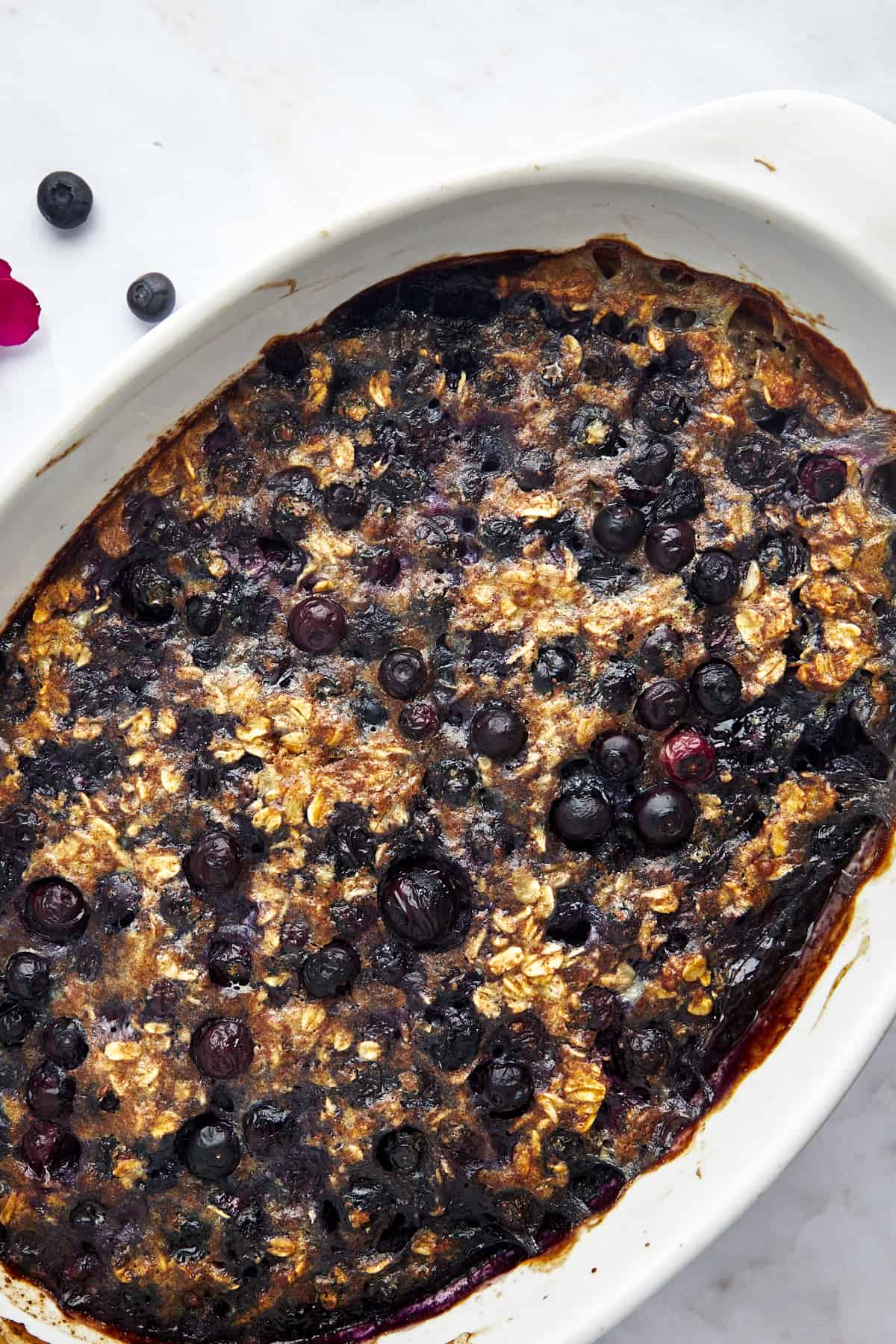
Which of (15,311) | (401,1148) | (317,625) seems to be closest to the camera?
(317,625)

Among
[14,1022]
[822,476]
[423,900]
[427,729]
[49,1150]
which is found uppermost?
[822,476]

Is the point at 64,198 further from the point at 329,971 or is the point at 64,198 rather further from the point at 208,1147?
the point at 208,1147

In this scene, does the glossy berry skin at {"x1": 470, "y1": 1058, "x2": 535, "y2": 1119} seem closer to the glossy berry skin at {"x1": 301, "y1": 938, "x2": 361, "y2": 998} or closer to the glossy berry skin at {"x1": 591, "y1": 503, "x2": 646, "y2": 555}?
the glossy berry skin at {"x1": 301, "y1": 938, "x2": 361, "y2": 998}

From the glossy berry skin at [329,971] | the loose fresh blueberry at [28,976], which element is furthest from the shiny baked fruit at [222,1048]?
the loose fresh blueberry at [28,976]

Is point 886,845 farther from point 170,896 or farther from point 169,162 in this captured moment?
point 169,162

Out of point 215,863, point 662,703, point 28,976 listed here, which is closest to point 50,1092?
point 28,976

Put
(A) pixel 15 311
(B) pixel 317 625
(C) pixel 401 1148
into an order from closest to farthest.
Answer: (B) pixel 317 625 < (C) pixel 401 1148 < (A) pixel 15 311

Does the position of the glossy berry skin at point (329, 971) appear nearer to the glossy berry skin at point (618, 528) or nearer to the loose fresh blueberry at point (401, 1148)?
the loose fresh blueberry at point (401, 1148)
